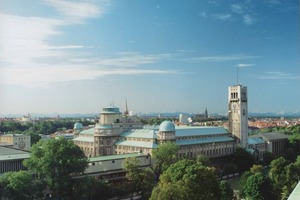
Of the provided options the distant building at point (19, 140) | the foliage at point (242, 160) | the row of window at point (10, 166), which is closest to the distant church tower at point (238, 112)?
the foliage at point (242, 160)

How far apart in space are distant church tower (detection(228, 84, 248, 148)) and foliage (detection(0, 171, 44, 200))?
23088mm

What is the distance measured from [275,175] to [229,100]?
1665 centimetres

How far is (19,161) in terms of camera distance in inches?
918

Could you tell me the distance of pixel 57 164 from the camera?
20203 mm

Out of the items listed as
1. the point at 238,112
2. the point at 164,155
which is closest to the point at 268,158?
the point at 238,112

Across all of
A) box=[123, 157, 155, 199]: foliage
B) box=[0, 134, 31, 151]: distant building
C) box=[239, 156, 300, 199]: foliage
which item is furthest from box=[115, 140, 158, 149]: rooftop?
box=[0, 134, 31, 151]: distant building

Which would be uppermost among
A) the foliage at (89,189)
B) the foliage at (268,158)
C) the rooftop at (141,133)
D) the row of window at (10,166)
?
the rooftop at (141,133)

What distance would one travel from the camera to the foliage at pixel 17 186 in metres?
18.2

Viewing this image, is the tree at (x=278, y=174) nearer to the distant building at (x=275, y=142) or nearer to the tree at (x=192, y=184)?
the tree at (x=192, y=184)

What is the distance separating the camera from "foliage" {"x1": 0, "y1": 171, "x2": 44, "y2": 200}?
18.2 m

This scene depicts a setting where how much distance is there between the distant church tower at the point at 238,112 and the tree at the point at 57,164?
20.5 m

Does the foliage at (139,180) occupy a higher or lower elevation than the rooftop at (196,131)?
lower

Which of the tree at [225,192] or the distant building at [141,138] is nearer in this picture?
the tree at [225,192]

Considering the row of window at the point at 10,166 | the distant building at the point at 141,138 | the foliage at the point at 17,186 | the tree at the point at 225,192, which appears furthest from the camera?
the distant building at the point at 141,138
